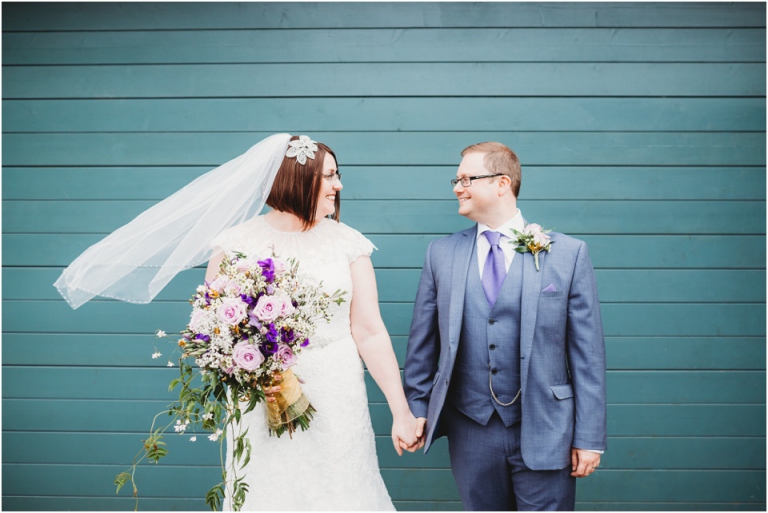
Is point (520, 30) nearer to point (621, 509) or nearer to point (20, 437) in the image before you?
point (621, 509)

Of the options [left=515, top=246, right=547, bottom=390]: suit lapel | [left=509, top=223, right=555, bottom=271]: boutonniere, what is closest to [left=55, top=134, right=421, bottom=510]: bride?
[left=515, top=246, right=547, bottom=390]: suit lapel

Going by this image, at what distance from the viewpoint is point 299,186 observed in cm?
228

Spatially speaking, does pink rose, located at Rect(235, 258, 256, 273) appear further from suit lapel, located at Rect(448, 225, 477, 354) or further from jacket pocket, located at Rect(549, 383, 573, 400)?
jacket pocket, located at Rect(549, 383, 573, 400)

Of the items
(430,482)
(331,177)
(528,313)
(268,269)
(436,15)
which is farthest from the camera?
(430,482)

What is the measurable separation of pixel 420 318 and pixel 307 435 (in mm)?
648

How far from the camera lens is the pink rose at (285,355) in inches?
75.7

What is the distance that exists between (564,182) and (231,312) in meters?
1.90

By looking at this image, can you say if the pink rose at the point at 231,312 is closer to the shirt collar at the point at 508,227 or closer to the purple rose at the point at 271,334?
the purple rose at the point at 271,334

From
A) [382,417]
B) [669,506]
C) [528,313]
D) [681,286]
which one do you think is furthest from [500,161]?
[669,506]

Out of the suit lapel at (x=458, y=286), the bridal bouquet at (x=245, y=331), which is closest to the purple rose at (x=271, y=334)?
the bridal bouquet at (x=245, y=331)

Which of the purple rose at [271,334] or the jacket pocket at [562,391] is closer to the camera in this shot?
the purple rose at [271,334]

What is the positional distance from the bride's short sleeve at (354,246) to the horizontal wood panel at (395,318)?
673mm

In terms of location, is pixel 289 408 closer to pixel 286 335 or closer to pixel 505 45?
pixel 286 335

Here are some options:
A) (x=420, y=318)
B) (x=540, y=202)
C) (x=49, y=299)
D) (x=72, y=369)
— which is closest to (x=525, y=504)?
(x=420, y=318)
